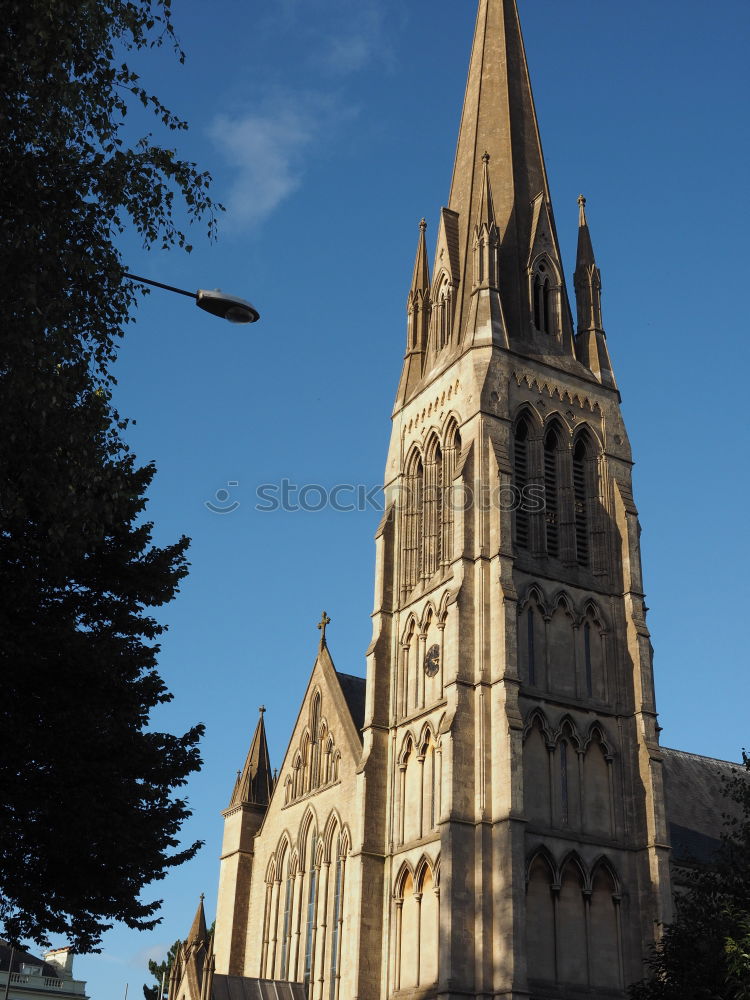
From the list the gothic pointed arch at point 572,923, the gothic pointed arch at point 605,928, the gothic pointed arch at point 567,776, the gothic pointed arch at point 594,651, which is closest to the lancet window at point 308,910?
the gothic pointed arch at point 572,923

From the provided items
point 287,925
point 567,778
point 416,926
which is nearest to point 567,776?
point 567,778

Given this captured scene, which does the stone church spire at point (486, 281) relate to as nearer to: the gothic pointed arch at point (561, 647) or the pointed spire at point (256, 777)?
the gothic pointed arch at point (561, 647)

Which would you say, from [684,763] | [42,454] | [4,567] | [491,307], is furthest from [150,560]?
[684,763]

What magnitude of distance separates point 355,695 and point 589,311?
16.2 metres

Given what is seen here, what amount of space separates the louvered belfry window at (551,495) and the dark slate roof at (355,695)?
8.65 meters

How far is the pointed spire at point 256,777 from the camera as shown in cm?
4375

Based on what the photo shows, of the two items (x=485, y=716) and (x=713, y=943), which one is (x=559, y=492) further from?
(x=713, y=943)

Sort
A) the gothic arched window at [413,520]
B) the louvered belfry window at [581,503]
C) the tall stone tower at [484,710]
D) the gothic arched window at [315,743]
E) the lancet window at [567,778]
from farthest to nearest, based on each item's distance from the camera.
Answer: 1. the gothic arched window at [315,743]
2. the gothic arched window at [413,520]
3. the louvered belfry window at [581,503]
4. the lancet window at [567,778]
5. the tall stone tower at [484,710]

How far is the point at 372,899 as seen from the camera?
1348 inches

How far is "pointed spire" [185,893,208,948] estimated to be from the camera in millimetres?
37750

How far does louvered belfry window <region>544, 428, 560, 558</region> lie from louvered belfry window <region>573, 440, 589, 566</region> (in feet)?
2.32

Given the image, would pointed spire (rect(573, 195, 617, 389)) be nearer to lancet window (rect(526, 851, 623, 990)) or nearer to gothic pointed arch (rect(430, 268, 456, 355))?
gothic pointed arch (rect(430, 268, 456, 355))

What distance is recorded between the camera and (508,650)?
3394cm

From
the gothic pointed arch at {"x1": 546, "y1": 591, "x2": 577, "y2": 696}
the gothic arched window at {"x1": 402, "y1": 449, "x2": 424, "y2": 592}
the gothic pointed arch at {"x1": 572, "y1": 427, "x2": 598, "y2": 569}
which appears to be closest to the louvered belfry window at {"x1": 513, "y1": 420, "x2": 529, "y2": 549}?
the gothic pointed arch at {"x1": 572, "y1": 427, "x2": 598, "y2": 569}
